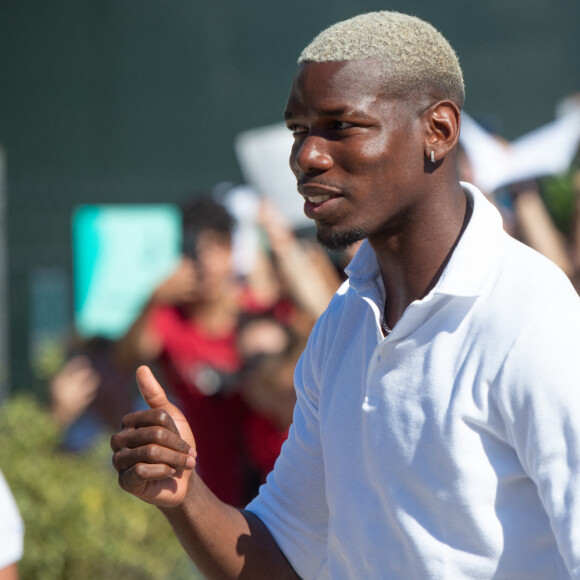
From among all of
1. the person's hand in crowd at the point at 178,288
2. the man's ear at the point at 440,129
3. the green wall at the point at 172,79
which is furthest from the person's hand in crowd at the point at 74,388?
the man's ear at the point at 440,129

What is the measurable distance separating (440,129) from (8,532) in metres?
1.25

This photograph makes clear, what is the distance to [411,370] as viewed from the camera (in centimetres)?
170

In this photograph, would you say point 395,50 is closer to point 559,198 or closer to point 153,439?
point 153,439

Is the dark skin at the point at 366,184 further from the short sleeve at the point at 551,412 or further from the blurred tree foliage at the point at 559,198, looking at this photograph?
the blurred tree foliage at the point at 559,198

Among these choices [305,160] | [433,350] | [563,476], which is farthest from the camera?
[305,160]

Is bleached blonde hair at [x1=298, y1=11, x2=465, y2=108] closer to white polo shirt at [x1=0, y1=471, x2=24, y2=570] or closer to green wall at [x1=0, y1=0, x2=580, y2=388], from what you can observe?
white polo shirt at [x1=0, y1=471, x2=24, y2=570]

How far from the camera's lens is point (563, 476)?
4.97 ft

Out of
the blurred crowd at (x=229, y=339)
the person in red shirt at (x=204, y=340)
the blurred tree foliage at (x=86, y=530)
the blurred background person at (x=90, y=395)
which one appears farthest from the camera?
the blurred background person at (x=90, y=395)

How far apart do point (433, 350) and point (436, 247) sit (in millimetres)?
211

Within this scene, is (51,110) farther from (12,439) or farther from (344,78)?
(344,78)

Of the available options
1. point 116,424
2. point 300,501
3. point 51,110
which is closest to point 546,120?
point 51,110

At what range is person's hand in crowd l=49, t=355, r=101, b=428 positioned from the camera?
19.5 ft

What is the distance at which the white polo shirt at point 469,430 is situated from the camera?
1.53 meters

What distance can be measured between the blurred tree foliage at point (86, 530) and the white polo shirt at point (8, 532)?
209cm
